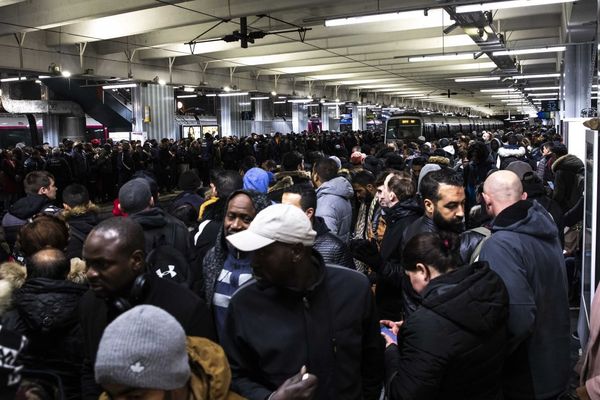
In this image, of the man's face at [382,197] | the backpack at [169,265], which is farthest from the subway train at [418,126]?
the backpack at [169,265]

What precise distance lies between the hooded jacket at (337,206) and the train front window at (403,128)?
20840 millimetres

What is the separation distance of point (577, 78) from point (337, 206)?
15.4m

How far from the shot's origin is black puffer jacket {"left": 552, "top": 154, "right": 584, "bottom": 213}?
22.5 ft

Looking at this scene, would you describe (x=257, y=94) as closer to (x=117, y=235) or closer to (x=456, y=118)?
(x=456, y=118)

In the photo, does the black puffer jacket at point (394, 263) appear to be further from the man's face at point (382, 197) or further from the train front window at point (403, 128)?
the train front window at point (403, 128)

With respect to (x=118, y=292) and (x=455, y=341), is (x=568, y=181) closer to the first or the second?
(x=455, y=341)

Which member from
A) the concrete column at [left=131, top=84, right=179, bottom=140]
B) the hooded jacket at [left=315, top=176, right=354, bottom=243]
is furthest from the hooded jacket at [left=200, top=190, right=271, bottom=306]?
the concrete column at [left=131, top=84, right=179, bottom=140]

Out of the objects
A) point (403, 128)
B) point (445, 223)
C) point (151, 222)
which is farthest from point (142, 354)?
point (403, 128)

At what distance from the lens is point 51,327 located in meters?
2.71

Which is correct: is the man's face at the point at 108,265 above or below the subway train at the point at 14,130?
below

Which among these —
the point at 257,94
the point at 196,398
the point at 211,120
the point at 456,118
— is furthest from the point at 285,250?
the point at 456,118

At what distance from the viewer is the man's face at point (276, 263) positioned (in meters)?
2.17

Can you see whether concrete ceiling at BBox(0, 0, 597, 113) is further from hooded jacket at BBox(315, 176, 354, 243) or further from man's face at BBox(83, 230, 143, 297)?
man's face at BBox(83, 230, 143, 297)

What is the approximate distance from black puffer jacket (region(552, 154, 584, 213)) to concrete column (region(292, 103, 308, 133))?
31653mm
